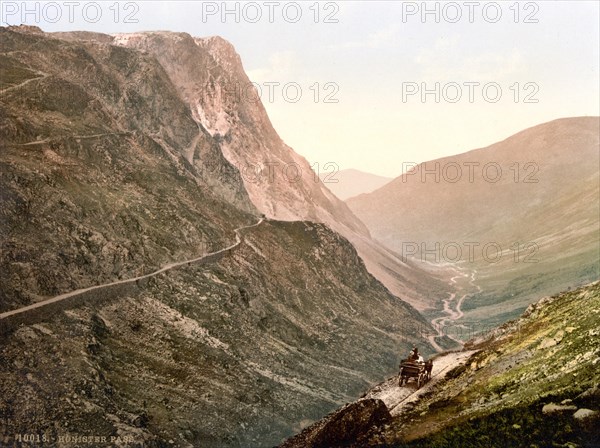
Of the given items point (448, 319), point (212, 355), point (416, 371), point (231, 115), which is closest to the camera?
point (416, 371)

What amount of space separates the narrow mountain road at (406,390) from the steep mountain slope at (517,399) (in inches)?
11.7

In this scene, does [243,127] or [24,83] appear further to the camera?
[243,127]

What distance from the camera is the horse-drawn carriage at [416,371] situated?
36.2 metres

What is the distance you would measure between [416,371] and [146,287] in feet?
121

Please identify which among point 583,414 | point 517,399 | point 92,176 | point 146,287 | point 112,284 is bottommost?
point 517,399

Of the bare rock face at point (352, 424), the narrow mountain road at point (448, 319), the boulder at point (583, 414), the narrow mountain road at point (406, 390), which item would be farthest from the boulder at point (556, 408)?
the narrow mountain road at point (448, 319)

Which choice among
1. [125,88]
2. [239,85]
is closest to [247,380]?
[125,88]

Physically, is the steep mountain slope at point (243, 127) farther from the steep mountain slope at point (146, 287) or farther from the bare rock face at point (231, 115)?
the steep mountain slope at point (146, 287)

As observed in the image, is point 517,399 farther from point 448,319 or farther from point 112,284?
point 448,319

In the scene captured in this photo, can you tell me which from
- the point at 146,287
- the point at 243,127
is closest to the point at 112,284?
the point at 146,287

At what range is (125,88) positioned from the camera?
108 meters

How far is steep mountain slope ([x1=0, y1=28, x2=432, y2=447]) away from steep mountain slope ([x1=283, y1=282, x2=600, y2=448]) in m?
19.8

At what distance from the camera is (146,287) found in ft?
208

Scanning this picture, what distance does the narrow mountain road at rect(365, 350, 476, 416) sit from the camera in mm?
33375
